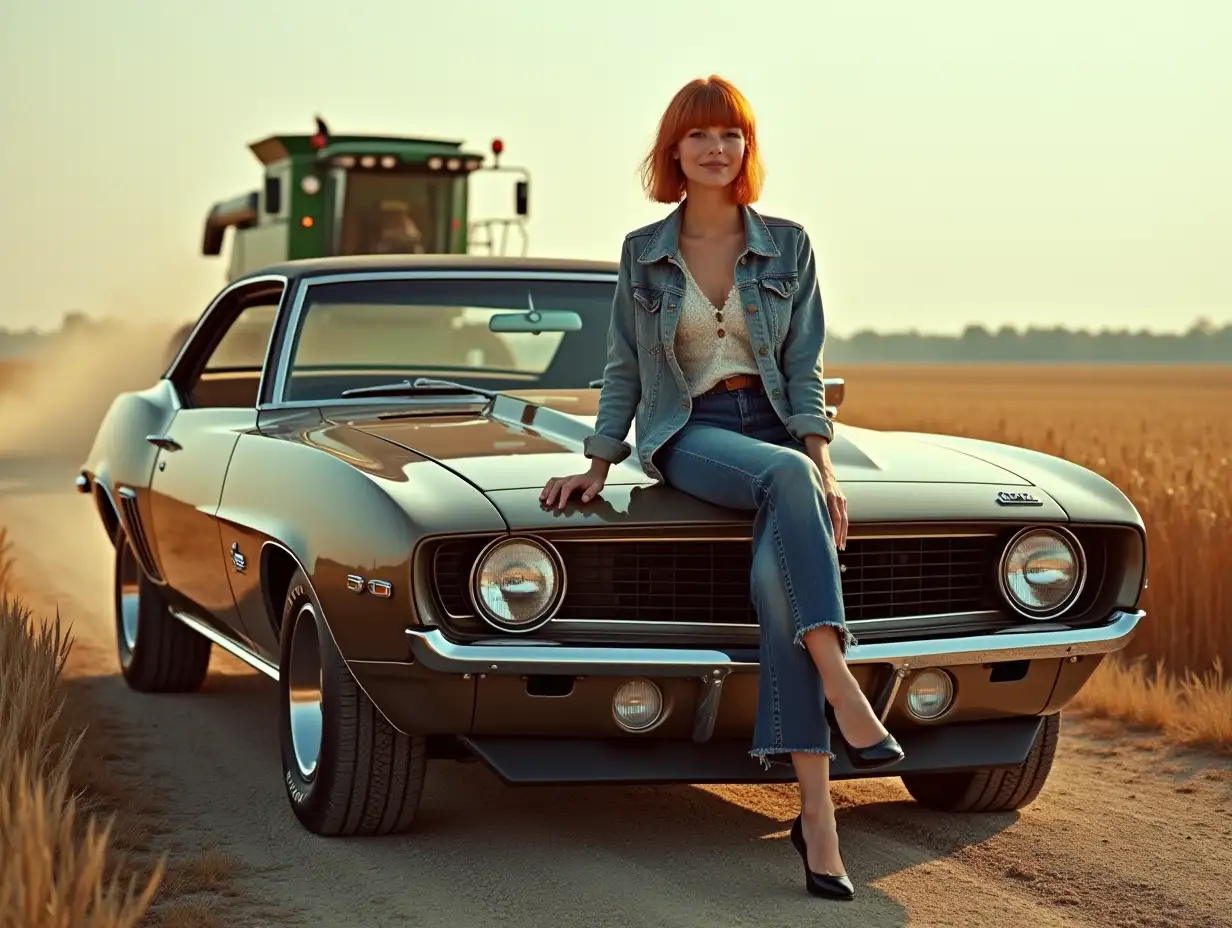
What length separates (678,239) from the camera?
15.6 ft

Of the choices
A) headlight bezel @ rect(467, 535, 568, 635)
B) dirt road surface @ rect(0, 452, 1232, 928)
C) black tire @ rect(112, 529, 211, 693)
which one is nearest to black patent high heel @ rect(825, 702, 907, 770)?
dirt road surface @ rect(0, 452, 1232, 928)

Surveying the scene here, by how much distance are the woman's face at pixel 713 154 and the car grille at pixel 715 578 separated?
89 centimetres

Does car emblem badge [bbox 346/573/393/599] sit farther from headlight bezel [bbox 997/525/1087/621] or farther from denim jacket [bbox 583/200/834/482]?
headlight bezel [bbox 997/525/1087/621]

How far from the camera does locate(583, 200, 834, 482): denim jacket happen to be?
4.62 m

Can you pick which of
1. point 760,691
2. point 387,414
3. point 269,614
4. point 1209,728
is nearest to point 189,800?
point 269,614

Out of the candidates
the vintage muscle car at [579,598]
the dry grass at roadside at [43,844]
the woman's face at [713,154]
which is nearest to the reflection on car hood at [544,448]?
the vintage muscle car at [579,598]

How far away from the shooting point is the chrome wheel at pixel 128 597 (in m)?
7.29

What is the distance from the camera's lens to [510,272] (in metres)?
6.28

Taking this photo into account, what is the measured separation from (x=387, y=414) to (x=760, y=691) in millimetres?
1829

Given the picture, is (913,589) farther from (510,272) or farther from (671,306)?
(510,272)

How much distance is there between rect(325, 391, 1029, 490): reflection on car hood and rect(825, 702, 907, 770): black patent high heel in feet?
2.01

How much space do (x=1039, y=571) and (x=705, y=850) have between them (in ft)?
3.55

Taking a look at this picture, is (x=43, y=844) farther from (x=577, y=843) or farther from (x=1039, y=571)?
(x=1039, y=571)

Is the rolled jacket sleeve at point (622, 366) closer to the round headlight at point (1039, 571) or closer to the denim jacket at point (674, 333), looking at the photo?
the denim jacket at point (674, 333)
